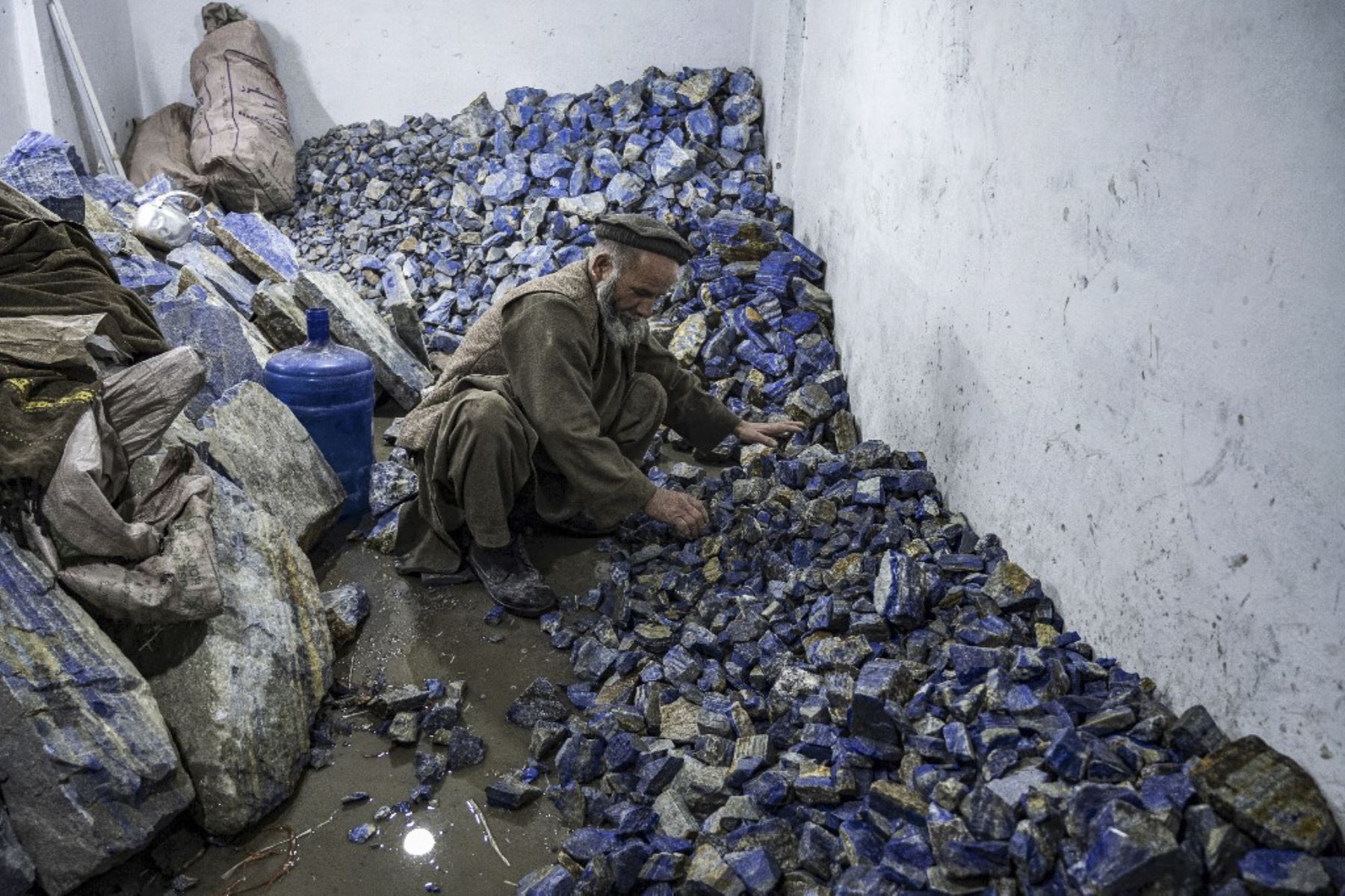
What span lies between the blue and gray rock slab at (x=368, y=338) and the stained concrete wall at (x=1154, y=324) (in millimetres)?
2553

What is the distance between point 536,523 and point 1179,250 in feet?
7.81

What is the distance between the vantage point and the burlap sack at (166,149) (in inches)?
262

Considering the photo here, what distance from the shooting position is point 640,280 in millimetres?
3312

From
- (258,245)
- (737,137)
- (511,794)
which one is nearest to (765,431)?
(511,794)

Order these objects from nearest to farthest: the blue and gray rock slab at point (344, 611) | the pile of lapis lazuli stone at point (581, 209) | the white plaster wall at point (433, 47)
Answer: the blue and gray rock slab at point (344, 611) → the pile of lapis lazuli stone at point (581, 209) → the white plaster wall at point (433, 47)

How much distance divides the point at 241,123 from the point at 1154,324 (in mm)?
6460

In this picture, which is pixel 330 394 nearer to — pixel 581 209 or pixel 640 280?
pixel 640 280

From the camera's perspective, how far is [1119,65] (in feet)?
7.89

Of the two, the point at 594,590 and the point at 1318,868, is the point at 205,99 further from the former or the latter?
→ the point at 1318,868

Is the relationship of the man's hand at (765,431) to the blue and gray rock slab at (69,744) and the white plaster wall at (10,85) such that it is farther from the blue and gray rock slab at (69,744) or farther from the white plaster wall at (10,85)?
the white plaster wall at (10,85)

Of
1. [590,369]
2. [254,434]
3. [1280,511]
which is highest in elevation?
[1280,511]

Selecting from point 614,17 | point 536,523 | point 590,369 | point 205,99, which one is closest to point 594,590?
point 536,523

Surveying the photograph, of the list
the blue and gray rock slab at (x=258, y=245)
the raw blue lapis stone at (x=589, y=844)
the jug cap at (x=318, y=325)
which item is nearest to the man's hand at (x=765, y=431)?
the jug cap at (x=318, y=325)

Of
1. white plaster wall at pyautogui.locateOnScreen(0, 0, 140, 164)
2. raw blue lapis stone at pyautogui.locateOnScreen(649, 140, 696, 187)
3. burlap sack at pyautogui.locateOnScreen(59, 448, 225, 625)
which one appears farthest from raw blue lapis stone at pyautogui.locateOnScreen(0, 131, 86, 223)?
raw blue lapis stone at pyautogui.locateOnScreen(649, 140, 696, 187)
